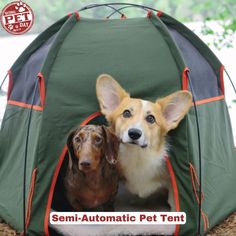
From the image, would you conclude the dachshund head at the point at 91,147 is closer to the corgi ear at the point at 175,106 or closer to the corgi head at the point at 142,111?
the corgi head at the point at 142,111

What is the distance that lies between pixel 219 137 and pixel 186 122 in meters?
0.41

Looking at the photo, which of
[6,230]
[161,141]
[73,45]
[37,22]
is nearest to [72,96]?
[73,45]

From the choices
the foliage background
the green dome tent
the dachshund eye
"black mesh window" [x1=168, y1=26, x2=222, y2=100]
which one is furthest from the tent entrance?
the foliage background

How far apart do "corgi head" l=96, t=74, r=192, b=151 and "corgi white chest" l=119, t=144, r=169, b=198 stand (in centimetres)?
5

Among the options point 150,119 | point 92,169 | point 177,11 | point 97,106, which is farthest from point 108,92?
point 177,11

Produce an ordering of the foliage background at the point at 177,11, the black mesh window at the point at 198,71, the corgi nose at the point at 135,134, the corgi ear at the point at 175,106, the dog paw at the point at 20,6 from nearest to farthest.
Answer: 1. the corgi nose at the point at 135,134
2. the corgi ear at the point at 175,106
3. the black mesh window at the point at 198,71
4. the dog paw at the point at 20,6
5. the foliage background at the point at 177,11

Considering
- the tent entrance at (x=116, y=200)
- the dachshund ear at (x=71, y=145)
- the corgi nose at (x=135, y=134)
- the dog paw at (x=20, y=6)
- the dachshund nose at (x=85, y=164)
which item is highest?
the dog paw at (x=20, y=6)

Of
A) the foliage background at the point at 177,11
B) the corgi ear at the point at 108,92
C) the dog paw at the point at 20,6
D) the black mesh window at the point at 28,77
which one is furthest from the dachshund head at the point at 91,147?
the foliage background at the point at 177,11

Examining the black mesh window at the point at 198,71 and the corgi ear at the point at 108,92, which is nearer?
the corgi ear at the point at 108,92

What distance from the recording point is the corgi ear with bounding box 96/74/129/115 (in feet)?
6.58

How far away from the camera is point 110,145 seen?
194 cm

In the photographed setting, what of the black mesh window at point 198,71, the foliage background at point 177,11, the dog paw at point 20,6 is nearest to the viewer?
the black mesh window at point 198,71

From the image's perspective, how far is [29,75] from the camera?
2316 millimetres

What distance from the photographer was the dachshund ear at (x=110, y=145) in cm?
193
